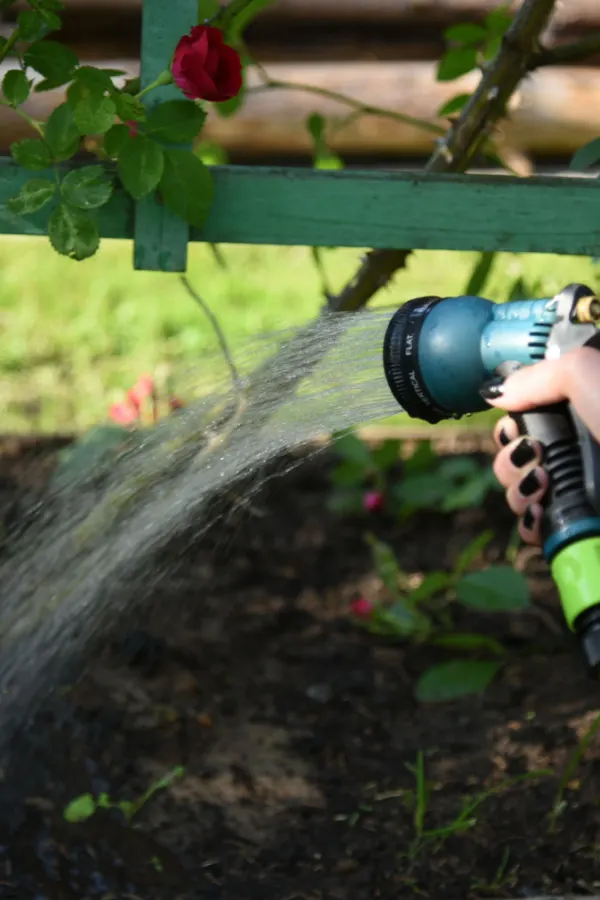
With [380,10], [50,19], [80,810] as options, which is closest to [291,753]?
[80,810]

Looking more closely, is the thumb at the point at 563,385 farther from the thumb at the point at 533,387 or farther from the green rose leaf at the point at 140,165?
the green rose leaf at the point at 140,165

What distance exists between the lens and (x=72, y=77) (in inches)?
62.9

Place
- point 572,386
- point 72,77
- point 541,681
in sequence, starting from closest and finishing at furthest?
1. point 572,386
2. point 72,77
3. point 541,681

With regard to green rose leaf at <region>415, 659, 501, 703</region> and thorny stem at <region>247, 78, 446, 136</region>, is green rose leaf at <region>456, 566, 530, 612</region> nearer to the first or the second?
green rose leaf at <region>415, 659, 501, 703</region>

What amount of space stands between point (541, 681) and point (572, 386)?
3.48 feet

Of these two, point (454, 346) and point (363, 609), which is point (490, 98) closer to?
point (454, 346)

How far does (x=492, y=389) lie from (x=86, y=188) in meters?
0.55

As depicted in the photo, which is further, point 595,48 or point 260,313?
point 260,313

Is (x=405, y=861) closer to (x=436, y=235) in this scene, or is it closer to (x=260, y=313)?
(x=436, y=235)

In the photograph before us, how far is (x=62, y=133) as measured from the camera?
1602 mm

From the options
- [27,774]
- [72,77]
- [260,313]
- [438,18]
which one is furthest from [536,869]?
[438,18]

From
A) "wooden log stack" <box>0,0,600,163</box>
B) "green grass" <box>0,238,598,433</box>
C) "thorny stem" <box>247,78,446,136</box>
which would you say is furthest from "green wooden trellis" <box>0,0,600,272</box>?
"wooden log stack" <box>0,0,600,163</box>

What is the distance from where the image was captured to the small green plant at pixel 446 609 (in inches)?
83.4

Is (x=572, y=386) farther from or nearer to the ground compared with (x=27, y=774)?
farther from the ground
